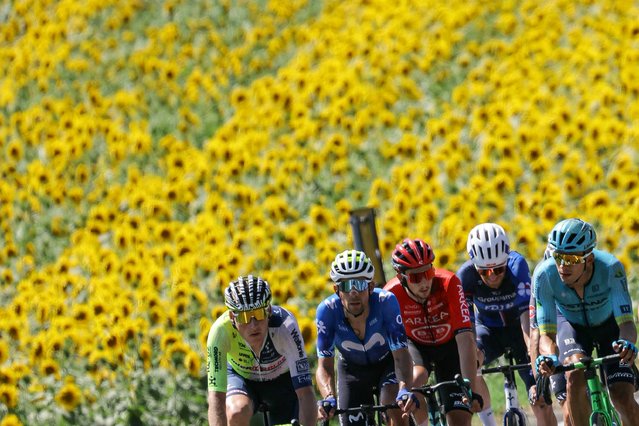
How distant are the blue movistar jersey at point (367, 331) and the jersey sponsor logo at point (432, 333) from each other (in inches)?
31.2

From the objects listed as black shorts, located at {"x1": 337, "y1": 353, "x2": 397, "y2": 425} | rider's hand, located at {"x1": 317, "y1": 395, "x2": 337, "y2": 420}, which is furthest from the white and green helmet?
black shorts, located at {"x1": 337, "y1": 353, "x2": 397, "y2": 425}

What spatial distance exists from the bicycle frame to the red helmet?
1.77m

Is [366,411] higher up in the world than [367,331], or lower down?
lower down

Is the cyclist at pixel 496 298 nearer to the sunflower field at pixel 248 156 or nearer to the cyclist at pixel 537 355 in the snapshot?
the cyclist at pixel 537 355

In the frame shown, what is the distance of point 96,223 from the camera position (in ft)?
59.6

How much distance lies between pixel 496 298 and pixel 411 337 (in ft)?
3.61

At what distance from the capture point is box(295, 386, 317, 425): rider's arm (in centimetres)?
1022

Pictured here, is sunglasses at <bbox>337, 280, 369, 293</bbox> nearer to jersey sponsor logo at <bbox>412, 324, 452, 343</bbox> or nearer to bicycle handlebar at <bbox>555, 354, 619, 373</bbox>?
jersey sponsor logo at <bbox>412, 324, 452, 343</bbox>

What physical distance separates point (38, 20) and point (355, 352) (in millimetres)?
18097

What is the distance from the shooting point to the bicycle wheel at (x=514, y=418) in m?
11.6

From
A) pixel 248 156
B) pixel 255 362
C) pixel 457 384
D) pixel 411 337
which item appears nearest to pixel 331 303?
pixel 255 362

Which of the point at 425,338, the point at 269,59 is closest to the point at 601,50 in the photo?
the point at 269,59

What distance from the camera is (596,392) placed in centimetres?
1000

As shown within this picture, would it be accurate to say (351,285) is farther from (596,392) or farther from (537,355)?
(596,392)
